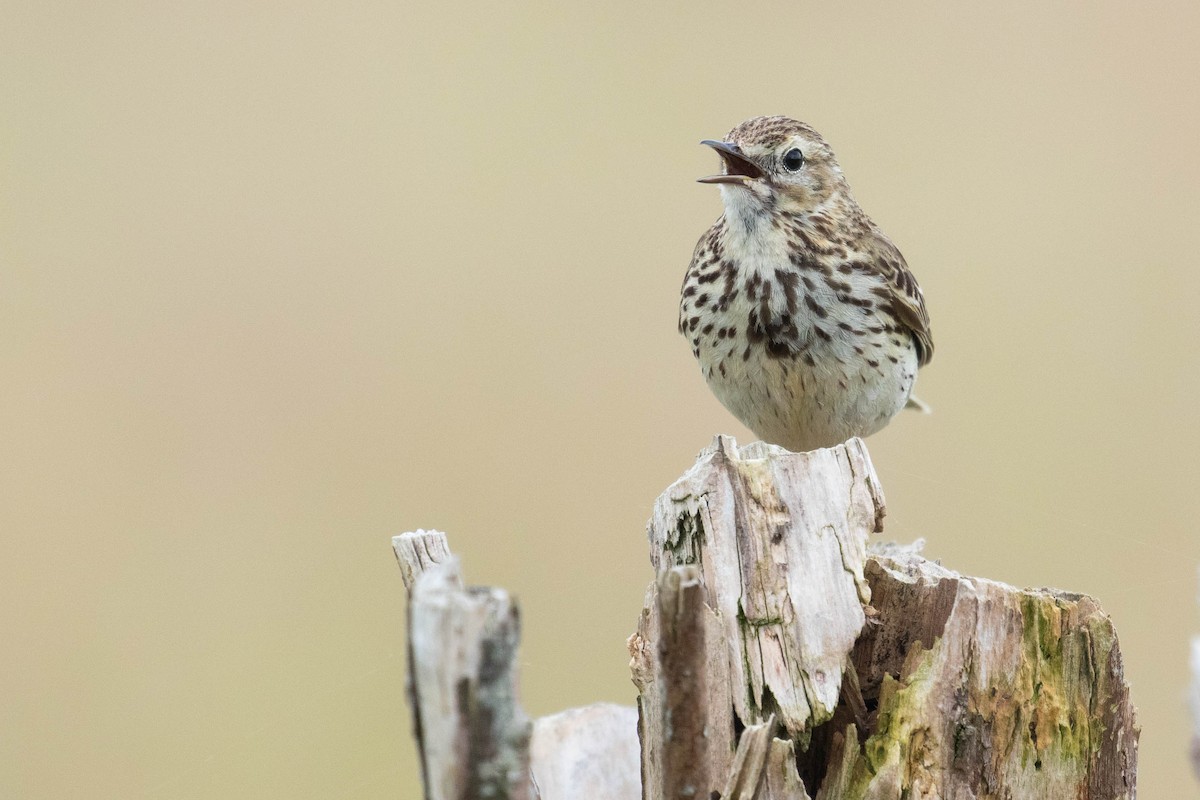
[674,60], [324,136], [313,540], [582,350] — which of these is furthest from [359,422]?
[674,60]

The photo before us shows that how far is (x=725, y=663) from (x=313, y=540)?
5268 mm

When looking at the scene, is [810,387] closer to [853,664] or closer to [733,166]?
[733,166]

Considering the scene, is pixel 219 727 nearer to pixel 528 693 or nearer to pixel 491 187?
pixel 528 693

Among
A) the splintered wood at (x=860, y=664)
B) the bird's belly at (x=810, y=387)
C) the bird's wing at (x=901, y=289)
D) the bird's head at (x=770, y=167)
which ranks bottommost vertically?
the splintered wood at (x=860, y=664)

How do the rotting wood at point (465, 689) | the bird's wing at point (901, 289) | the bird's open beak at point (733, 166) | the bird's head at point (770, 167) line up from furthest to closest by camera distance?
the bird's wing at point (901, 289) → the bird's head at point (770, 167) → the bird's open beak at point (733, 166) → the rotting wood at point (465, 689)

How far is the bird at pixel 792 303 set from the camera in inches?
204

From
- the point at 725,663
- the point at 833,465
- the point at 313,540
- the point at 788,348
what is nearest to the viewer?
the point at 725,663

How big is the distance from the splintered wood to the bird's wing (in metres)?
2.18

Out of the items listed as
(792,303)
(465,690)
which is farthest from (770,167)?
(465,690)

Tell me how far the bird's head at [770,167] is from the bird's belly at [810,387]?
55 cm

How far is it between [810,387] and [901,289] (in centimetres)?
65

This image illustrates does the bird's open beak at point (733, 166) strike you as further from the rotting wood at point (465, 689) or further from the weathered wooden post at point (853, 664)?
the rotting wood at point (465, 689)

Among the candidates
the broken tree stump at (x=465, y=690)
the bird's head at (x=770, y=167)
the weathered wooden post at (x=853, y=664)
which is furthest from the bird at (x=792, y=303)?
the broken tree stump at (x=465, y=690)

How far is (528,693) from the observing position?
274 inches
